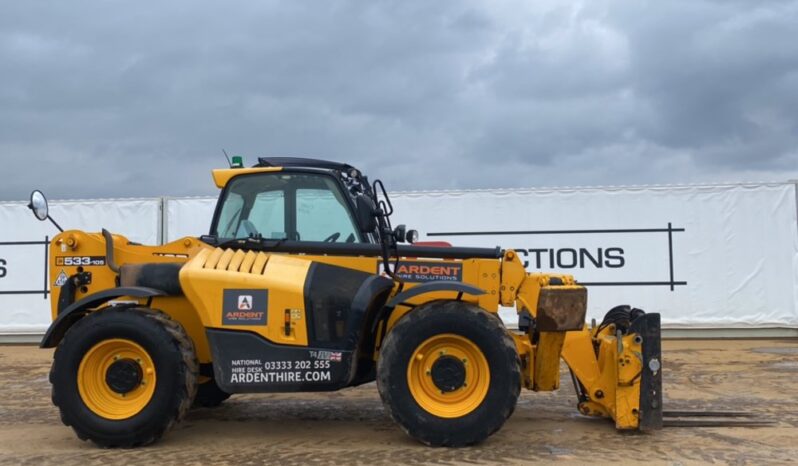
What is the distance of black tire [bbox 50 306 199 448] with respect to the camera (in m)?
5.52

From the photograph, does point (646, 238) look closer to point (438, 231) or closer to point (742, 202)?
point (742, 202)

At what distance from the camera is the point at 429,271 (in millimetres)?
6000

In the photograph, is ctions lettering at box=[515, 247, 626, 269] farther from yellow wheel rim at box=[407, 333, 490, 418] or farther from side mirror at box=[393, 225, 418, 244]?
yellow wheel rim at box=[407, 333, 490, 418]

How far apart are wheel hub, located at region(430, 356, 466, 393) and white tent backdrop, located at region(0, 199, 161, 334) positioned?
32.6 ft

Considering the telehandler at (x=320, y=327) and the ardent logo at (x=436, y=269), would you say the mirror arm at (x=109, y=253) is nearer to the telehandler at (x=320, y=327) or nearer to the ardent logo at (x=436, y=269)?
the telehandler at (x=320, y=327)

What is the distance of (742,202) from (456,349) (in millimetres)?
9580

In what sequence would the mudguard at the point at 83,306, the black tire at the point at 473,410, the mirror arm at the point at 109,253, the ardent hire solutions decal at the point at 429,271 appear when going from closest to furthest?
the black tire at the point at 473,410 → the mudguard at the point at 83,306 → the ardent hire solutions decal at the point at 429,271 → the mirror arm at the point at 109,253

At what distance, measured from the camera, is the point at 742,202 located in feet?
42.9

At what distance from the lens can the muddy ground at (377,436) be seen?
5.31 metres

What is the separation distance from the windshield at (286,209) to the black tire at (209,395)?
1.61m

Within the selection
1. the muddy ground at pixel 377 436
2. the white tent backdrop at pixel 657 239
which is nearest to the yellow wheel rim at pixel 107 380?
the muddy ground at pixel 377 436

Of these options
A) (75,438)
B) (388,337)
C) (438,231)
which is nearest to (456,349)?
(388,337)

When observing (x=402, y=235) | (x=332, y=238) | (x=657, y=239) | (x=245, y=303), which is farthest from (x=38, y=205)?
(x=657, y=239)

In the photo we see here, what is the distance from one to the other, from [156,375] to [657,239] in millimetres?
10010
